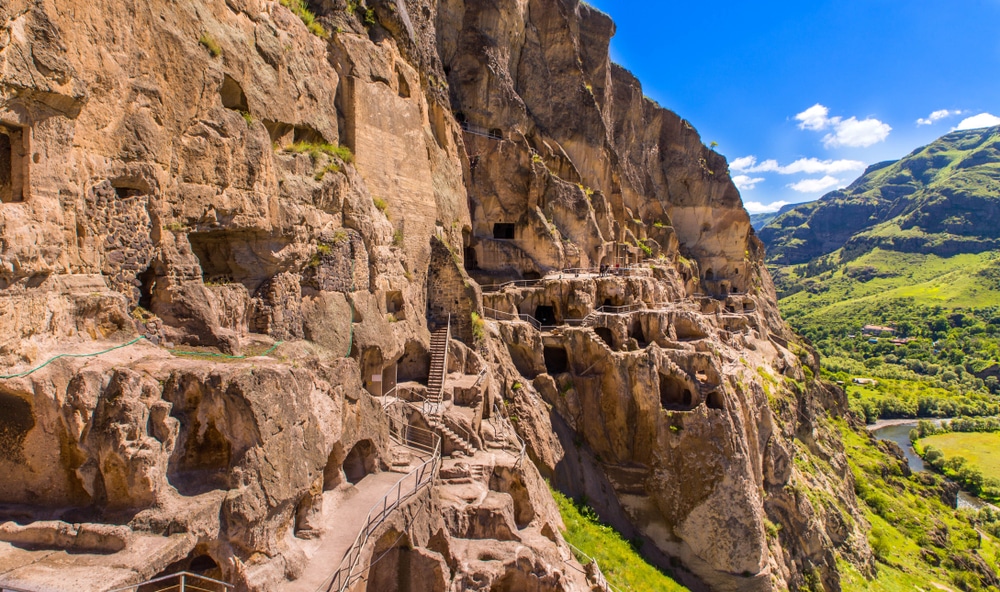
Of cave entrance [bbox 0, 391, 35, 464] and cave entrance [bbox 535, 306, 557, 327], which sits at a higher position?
cave entrance [bbox 535, 306, 557, 327]

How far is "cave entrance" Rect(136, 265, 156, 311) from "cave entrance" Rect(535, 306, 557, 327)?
1888 cm

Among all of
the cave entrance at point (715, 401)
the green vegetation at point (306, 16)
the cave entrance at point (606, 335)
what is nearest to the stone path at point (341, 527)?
the green vegetation at point (306, 16)

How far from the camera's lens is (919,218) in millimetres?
162375

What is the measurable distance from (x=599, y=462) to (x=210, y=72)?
62.4 ft

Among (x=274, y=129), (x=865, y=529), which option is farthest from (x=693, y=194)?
(x=274, y=129)

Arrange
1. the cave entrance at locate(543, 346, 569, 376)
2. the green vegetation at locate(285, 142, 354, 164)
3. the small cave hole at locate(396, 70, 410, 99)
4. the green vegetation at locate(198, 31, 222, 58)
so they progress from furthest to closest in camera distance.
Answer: the cave entrance at locate(543, 346, 569, 376), the small cave hole at locate(396, 70, 410, 99), the green vegetation at locate(285, 142, 354, 164), the green vegetation at locate(198, 31, 222, 58)

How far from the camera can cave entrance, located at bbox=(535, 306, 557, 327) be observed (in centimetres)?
2806

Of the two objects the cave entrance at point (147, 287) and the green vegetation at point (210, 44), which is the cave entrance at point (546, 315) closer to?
the green vegetation at point (210, 44)

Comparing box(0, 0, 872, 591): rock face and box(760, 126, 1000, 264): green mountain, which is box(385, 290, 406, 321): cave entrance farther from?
box(760, 126, 1000, 264): green mountain

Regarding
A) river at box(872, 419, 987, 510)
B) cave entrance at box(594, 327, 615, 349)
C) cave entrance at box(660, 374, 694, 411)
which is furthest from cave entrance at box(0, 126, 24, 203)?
river at box(872, 419, 987, 510)

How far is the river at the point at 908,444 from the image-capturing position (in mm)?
48625

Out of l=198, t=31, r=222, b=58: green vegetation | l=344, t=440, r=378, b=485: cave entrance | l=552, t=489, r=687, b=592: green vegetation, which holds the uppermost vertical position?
l=198, t=31, r=222, b=58: green vegetation

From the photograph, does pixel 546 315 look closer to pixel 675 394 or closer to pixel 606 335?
pixel 606 335

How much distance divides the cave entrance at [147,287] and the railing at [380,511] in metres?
5.73
